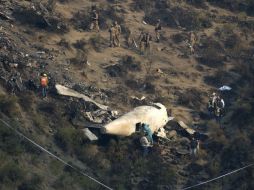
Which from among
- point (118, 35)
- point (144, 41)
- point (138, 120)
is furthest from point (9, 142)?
point (144, 41)

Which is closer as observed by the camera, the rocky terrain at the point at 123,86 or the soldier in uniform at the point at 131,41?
the rocky terrain at the point at 123,86

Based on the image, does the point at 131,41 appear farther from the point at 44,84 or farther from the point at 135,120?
the point at 135,120

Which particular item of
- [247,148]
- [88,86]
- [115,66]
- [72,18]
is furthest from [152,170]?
[72,18]

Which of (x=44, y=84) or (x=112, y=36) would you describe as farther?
(x=112, y=36)

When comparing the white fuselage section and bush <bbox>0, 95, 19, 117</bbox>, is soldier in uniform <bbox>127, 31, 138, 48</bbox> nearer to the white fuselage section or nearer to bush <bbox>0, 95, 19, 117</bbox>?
the white fuselage section

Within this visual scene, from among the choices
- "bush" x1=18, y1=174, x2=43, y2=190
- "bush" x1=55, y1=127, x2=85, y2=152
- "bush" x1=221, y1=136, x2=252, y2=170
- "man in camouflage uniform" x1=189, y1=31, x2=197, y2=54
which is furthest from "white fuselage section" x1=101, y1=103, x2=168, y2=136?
"man in camouflage uniform" x1=189, y1=31, x2=197, y2=54

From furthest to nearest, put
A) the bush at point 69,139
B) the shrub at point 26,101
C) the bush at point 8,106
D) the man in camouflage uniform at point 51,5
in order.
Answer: the man in camouflage uniform at point 51,5 → the shrub at point 26,101 → the bush at point 8,106 → the bush at point 69,139

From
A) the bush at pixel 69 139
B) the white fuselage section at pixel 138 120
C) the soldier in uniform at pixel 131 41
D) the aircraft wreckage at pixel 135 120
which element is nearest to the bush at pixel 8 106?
the bush at pixel 69 139

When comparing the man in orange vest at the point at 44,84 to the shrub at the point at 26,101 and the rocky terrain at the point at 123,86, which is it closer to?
the rocky terrain at the point at 123,86
